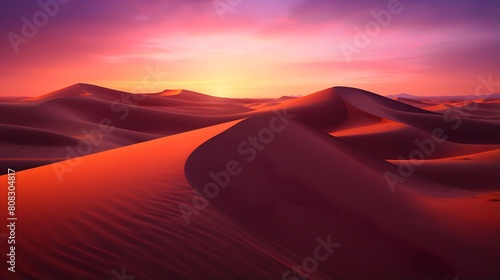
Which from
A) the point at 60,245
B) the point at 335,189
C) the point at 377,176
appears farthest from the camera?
the point at 377,176

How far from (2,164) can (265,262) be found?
12527mm

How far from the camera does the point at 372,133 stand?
68.9 ft

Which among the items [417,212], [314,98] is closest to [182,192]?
[417,212]

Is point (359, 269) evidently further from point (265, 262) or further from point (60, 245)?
point (60, 245)

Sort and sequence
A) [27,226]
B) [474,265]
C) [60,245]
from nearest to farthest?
[60,245] < [27,226] < [474,265]

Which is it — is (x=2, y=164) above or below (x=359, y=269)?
above

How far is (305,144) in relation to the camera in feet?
32.9

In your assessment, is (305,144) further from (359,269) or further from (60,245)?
(60,245)

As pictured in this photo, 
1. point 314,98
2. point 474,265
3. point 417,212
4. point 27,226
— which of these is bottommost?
point 474,265

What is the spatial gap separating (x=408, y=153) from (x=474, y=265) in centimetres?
1532

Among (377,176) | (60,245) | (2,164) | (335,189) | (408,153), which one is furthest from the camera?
(408,153)

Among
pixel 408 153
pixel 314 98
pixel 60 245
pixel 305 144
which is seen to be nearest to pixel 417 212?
pixel 305 144

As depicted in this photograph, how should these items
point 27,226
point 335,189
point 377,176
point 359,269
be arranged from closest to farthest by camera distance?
1. point 27,226
2. point 359,269
3. point 335,189
4. point 377,176

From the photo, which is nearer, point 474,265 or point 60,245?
point 60,245
